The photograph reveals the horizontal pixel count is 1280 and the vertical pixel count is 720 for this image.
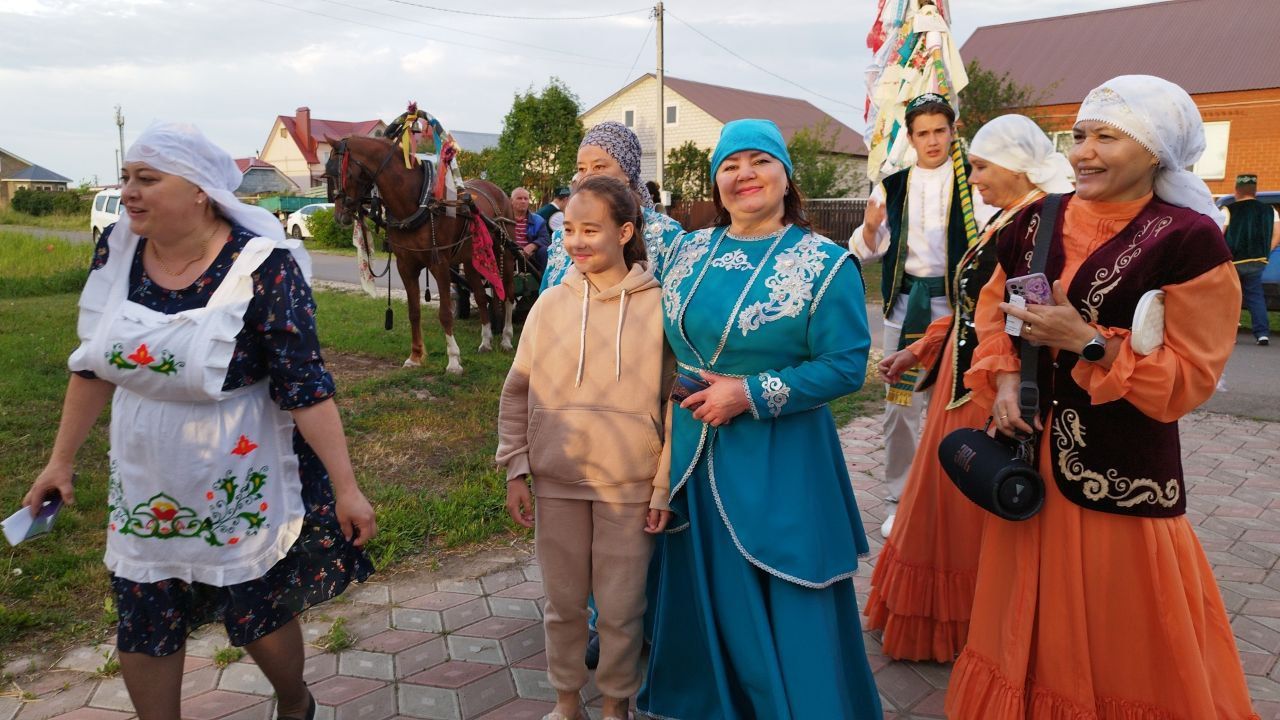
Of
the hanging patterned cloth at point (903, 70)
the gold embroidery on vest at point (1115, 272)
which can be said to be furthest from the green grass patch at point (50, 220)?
the gold embroidery on vest at point (1115, 272)

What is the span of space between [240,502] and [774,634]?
156 centimetres

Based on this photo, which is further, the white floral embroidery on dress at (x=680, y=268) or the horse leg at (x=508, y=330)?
the horse leg at (x=508, y=330)

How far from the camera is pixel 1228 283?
215 centimetres

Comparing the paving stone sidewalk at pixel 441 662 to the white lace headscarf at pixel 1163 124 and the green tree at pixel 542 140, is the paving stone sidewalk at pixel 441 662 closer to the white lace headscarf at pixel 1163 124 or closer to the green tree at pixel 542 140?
the white lace headscarf at pixel 1163 124

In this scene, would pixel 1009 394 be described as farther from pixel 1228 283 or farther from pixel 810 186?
pixel 810 186

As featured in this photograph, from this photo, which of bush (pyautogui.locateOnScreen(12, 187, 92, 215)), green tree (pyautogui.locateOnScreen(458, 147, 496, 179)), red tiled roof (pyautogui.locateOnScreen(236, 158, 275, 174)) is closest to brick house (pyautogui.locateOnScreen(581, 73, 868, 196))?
green tree (pyautogui.locateOnScreen(458, 147, 496, 179))

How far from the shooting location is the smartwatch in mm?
2199

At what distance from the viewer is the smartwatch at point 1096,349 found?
7.22ft

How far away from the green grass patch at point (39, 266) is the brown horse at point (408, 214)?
902 cm

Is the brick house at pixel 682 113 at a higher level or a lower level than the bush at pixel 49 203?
higher

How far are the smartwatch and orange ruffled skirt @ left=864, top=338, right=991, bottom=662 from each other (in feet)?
3.44

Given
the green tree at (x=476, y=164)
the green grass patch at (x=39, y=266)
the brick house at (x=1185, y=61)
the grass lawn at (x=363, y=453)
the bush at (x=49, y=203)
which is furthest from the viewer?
the bush at (x=49, y=203)

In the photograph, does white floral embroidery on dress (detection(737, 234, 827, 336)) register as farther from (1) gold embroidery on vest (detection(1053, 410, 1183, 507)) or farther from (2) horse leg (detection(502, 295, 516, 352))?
(2) horse leg (detection(502, 295, 516, 352))

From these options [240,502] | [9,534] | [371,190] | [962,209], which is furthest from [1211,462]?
[371,190]
